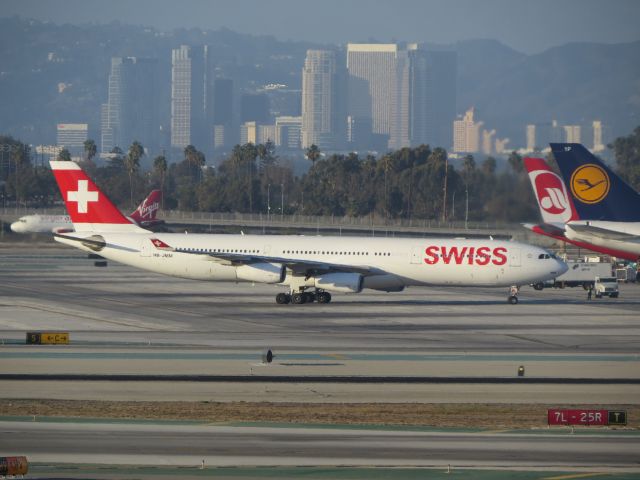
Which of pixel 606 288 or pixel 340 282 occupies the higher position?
pixel 340 282

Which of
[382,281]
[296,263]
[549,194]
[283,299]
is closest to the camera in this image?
[296,263]

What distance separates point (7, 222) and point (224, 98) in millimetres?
37634

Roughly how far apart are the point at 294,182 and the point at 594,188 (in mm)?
126988

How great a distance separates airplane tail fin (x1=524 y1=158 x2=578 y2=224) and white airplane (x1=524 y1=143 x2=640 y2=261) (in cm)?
308

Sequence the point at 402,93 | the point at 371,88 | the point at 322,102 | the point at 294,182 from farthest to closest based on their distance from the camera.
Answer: the point at 294,182, the point at 402,93, the point at 371,88, the point at 322,102

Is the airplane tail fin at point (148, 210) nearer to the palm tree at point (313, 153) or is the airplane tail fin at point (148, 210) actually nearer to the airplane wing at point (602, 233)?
the palm tree at point (313, 153)

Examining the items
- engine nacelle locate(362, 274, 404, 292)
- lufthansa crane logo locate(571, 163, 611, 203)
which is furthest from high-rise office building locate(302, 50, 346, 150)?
engine nacelle locate(362, 274, 404, 292)

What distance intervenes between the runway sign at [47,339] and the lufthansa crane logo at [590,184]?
35.1 metres

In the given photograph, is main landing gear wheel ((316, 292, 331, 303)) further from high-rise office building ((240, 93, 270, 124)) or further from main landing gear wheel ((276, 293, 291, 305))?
high-rise office building ((240, 93, 270, 124))

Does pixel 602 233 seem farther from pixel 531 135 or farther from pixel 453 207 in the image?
pixel 453 207

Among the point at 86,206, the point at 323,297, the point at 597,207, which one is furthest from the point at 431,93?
the point at 323,297

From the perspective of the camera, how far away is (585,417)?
2908 cm

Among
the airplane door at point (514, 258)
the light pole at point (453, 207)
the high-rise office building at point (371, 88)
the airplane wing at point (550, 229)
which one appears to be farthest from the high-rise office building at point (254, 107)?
the airplane door at point (514, 258)

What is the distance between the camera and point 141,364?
3909 cm
